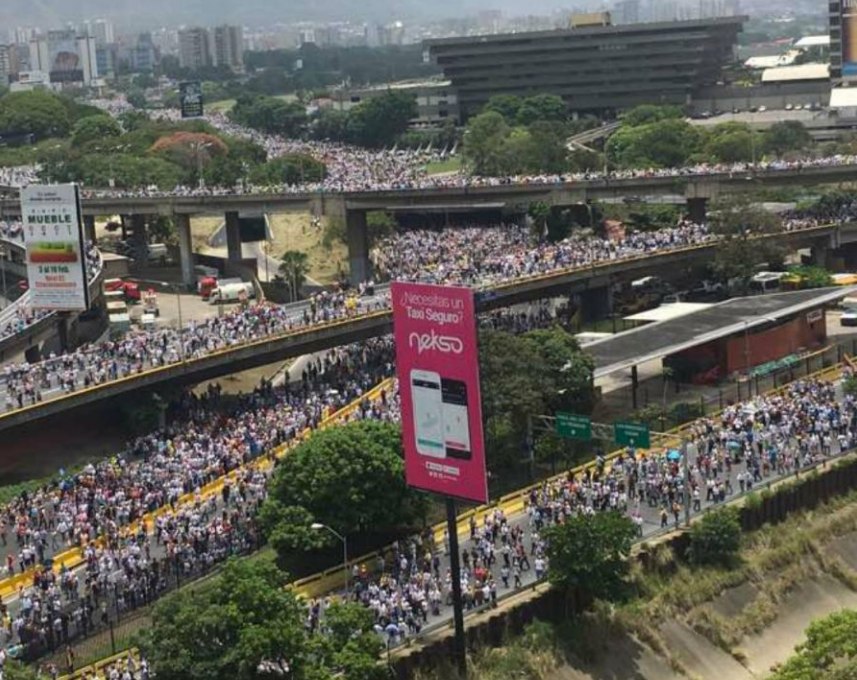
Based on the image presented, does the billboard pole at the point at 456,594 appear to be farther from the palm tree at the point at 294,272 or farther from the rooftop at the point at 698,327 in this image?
the palm tree at the point at 294,272

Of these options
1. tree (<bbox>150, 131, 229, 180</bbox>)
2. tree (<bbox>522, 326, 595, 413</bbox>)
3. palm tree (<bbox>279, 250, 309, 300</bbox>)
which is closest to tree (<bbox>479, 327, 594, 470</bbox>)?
tree (<bbox>522, 326, 595, 413</bbox>)

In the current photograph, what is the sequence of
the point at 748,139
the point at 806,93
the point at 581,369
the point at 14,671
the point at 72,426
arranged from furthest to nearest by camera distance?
the point at 806,93 → the point at 748,139 → the point at 72,426 → the point at 581,369 → the point at 14,671

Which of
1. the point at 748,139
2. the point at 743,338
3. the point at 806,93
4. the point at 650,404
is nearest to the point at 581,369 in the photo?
the point at 650,404

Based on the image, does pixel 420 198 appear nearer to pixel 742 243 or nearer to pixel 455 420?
pixel 742 243

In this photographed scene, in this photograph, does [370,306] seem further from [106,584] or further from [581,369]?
[106,584]

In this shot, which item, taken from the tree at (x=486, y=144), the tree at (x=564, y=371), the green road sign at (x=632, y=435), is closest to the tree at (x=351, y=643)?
the green road sign at (x=632, y=435)

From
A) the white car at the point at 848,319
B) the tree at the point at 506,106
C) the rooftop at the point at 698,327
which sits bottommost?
the white car at the point at 848,319
